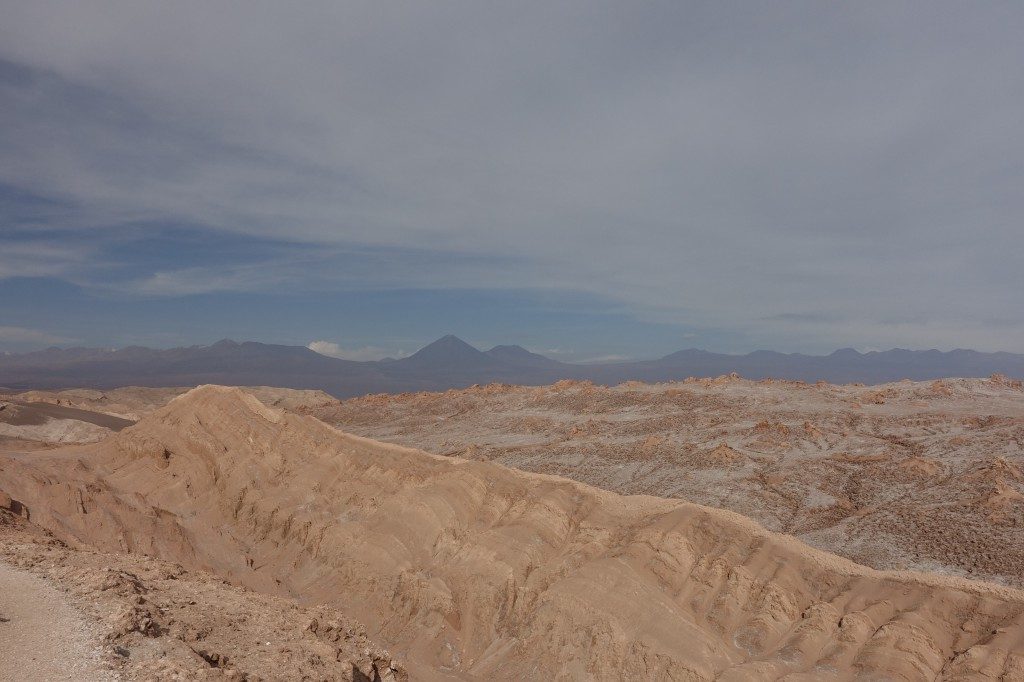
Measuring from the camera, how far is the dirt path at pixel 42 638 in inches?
333

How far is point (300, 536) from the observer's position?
71.6 ft

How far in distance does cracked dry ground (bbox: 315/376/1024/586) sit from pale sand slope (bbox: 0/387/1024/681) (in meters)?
6.14

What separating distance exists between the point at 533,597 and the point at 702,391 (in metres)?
38.1

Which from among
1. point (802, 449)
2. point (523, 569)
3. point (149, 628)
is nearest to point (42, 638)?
point (149, 628)

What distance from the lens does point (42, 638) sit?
9320mm

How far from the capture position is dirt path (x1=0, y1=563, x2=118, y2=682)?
845 centimetres

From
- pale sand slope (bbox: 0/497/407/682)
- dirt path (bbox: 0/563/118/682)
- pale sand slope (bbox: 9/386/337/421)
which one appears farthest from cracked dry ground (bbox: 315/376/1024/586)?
pale sand slope (bbox: 9/386/337/421)

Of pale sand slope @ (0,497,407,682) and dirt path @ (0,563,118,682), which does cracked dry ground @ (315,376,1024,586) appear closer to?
pale sand slope @ (0,497,407,682)

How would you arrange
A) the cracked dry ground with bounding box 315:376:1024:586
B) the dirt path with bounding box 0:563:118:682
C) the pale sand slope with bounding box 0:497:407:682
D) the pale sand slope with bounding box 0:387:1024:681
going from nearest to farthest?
the dirt path with bounding box 0:563:118:682, the pale sand slope with bounding box 0:497:407:682, the pale sand slope with bounding box 0:387:1024:681, the cracked dry ground with bounding box 315:376:1024:586

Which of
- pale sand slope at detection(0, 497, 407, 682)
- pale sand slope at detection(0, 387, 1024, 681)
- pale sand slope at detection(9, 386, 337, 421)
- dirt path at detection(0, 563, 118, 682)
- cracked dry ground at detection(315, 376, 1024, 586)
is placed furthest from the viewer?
pale sand slope at detection(9, 386, 337, 421)

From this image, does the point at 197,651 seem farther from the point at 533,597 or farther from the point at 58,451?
the point at 58,451

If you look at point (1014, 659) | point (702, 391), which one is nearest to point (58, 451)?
point (1014, 659)

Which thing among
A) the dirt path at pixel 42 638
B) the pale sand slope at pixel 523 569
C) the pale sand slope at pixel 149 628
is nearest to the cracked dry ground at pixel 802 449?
the pale sand slope at pixel 523 569

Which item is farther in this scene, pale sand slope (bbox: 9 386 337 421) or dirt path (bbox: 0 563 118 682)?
pale sand slope (bbox: 9 386 337 421)
